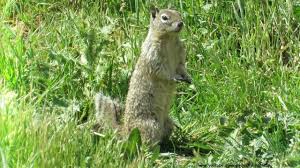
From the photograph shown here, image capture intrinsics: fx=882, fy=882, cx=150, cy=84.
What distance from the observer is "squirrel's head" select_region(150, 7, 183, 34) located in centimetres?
607

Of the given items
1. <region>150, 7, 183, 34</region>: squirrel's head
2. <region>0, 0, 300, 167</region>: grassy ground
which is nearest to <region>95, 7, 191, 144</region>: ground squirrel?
<region>150, 7, 183, 34</region>: squirrel's head

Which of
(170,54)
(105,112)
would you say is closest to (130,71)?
(170,54)

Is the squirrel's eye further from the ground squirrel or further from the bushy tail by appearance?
the bushy tail

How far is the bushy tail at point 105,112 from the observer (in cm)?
615

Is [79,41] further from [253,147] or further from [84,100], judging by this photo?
[253,147]

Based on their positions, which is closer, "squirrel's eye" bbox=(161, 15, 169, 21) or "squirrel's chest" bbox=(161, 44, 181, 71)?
"squirrel's eye" bbox=(161, 15, 169, 21)

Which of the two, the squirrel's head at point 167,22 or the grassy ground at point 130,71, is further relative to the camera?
the squirrel's head at point 167,22

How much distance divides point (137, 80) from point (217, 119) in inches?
26.5

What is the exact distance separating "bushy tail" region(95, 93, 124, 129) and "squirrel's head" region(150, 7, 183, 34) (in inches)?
23.9

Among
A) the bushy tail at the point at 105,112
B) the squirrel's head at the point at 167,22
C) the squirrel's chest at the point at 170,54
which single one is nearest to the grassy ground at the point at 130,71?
the bushy tail at the point at 105,112

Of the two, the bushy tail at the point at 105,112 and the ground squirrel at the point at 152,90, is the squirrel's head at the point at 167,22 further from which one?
the bushy tail at the point at 105,112

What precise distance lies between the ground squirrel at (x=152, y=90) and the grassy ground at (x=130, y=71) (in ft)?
0.49

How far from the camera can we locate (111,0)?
7715 millimetres

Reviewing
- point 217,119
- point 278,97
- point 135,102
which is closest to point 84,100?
point 135,102
